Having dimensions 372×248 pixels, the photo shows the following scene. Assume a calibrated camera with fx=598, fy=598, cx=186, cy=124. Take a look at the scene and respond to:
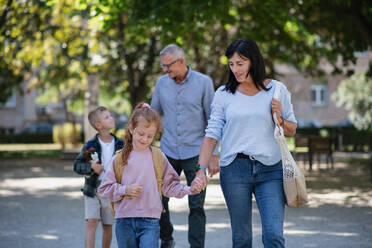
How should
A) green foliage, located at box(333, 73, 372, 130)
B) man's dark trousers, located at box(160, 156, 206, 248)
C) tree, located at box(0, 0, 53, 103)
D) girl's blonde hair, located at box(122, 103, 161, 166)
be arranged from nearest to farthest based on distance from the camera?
1. girl's blonde hair, located at box(122, 103, 161, 166)
2. man's dark trousers, located at box(160, 156, 206, 248)
3. tree, located at box(0, 0, 53, 103)
4. green foliage, located at box(333, 73, 372, 130)

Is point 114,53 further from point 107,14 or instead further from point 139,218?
point 139,218

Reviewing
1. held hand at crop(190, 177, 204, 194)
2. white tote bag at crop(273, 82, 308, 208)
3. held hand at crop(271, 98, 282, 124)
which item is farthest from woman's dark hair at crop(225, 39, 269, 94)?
held hand at crop(190, 177, 204, 194)

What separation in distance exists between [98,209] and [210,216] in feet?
11.4

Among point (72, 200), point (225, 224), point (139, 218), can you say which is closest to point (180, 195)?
point (139, 218)

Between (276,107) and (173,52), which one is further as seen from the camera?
(173,52)

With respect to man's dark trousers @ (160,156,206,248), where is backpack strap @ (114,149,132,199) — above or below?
above

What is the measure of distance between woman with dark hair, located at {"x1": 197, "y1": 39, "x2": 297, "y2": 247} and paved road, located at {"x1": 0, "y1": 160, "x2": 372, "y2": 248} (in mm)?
2444

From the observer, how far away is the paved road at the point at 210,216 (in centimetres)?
681

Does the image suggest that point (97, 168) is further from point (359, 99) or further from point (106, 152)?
point (359, 99)

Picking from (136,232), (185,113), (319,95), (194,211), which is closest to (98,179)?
(194,211)

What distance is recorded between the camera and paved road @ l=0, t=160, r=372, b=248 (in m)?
6.81

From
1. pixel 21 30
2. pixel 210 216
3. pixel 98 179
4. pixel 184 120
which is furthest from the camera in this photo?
pixel 21 30

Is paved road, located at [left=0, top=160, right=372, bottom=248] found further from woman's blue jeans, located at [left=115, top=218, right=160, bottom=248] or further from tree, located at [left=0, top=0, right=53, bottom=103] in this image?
tree, located at [left=0, top=0, right=53, bottom=103]

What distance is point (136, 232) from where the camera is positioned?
4211 mm
